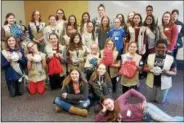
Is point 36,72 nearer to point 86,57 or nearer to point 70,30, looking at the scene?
point 86,57

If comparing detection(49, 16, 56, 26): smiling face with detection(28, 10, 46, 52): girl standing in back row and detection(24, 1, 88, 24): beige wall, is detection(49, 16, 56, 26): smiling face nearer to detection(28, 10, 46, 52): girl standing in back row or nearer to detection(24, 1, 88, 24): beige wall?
detection(28, 10, 46, 52): girl standing in back row

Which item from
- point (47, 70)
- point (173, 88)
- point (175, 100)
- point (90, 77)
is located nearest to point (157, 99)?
point (175, 100)

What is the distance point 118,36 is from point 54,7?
236 centimetres

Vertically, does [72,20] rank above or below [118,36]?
above

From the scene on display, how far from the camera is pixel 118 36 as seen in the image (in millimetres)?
4035

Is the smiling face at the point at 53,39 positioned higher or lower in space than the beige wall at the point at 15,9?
lower

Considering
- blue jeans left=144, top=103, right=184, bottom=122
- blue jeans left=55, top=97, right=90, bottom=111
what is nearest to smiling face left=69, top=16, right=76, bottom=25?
blue jeans left=55, top=97, right=90, bottom=111

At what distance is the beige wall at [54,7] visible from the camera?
5.84 metres

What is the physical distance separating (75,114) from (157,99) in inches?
42.1

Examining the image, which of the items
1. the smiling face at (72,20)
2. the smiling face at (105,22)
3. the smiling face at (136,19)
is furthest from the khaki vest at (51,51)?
the smiling face at (136,19)

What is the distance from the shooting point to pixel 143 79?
14.8 feet

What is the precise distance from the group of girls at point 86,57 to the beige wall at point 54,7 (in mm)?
1430

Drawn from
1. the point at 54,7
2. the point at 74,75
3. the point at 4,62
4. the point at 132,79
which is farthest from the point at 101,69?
the point at 54,7

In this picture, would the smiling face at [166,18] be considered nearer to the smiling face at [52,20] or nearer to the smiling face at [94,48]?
the smiling face at [94,48]
